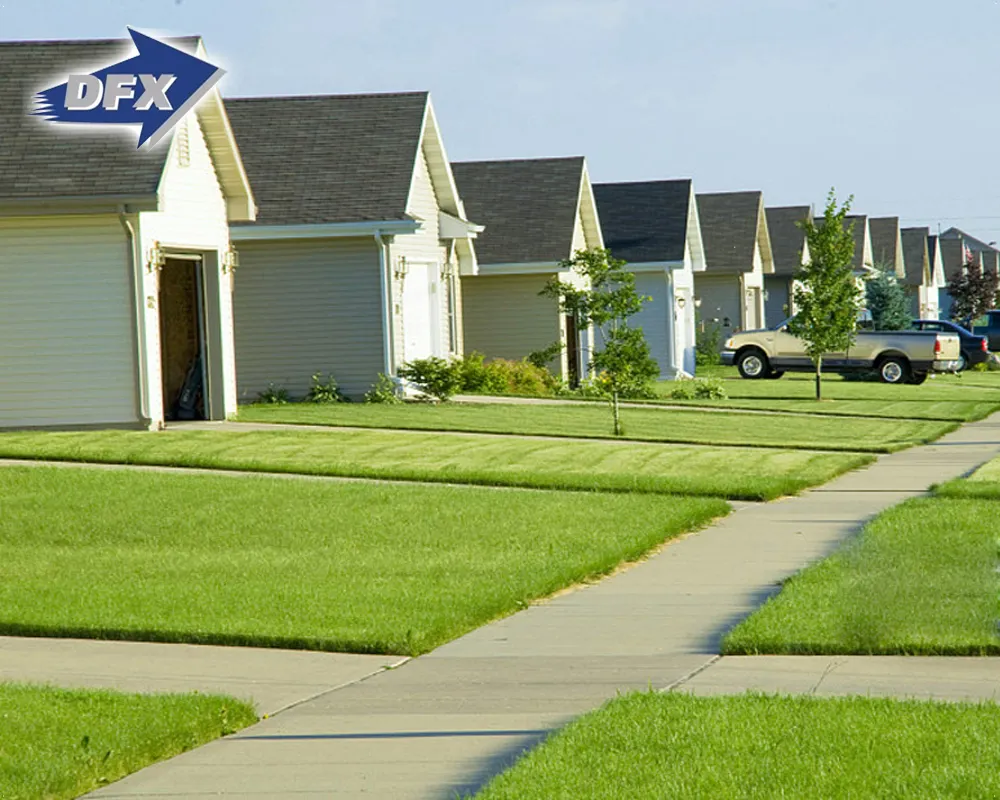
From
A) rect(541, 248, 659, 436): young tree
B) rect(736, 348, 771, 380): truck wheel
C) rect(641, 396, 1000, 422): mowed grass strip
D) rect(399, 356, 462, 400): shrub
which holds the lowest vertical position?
rect(641, 396, 1000, 422): mowed grass strip

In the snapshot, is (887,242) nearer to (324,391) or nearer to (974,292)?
(974,292)

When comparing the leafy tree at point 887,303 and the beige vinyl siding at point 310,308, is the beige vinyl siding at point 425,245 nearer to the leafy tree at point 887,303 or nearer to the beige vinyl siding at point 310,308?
the beige vinyl siding at point 310,308

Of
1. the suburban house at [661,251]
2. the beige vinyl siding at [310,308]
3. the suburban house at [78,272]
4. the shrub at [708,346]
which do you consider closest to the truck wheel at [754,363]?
the suburban house at [661,251]

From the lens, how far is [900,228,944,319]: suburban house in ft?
285

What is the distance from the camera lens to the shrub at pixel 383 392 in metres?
29.1

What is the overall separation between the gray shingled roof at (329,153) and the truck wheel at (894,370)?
17.7 m

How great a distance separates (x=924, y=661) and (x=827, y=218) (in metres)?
28.0

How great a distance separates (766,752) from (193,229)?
63.7 ft

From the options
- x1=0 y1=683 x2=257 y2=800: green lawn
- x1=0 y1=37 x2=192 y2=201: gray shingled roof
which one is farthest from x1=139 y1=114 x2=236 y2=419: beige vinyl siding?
x1=0 y1=683 x2=257 y2=800: green lawn

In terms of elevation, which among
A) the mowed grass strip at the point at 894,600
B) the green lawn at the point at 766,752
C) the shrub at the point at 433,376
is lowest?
the mowed grass strip at the point at 894,600

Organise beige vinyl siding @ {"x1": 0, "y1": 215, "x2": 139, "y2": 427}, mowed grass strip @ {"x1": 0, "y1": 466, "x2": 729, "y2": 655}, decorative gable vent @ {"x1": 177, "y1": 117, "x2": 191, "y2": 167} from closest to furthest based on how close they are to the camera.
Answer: mowed grass strip @ {"x1": 0, "y1": 466, "x2": 729, "y2": 655} → beige vinyl siding @ {"x1": 0, "y1": 215, "x2": 139, "y2": 427} → decorative gable vent @ {"x1": 177, "y1": 117, "x2": 191, "y2": 167}

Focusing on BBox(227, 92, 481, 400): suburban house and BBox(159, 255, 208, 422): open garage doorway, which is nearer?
BBox(159, 255, 208, 422): open garage doorway

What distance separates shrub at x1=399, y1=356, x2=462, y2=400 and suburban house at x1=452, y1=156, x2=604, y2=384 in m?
8.11

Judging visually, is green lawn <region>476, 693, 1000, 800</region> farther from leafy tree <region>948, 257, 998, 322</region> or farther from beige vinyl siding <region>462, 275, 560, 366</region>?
leafy tree <region>948, 257, 998, 322</region>
